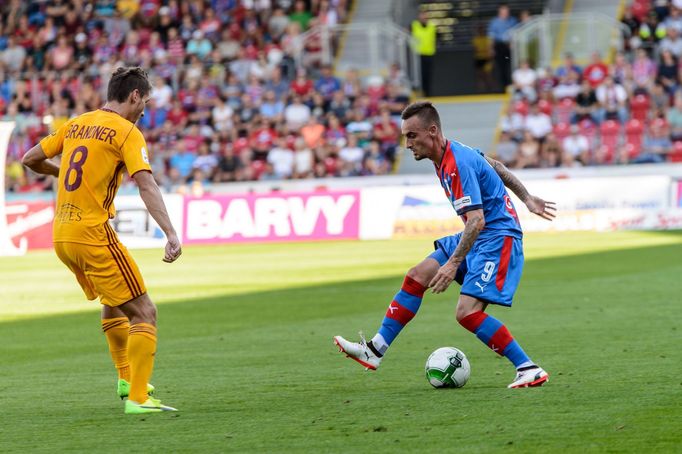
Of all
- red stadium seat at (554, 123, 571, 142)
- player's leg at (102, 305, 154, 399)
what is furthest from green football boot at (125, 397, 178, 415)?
red stadium seat at (554, 123, 571, 142)

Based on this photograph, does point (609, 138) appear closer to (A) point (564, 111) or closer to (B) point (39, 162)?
(A) point (564, 111)

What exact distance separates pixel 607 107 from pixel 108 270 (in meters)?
23.2

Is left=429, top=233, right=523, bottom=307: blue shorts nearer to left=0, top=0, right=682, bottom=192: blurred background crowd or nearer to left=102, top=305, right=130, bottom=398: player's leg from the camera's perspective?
left=102, top=305, right=130, bottom=398: player's leg

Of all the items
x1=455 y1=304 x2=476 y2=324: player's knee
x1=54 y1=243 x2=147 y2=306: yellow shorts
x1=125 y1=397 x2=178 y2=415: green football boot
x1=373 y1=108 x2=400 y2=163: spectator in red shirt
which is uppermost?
x1=54 y1=243 x2=147 y2=306: yellow shorts

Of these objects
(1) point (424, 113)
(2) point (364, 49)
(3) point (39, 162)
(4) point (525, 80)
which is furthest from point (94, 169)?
(2) point (364, 49)

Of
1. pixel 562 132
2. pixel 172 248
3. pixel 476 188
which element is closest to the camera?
pixel 172 248

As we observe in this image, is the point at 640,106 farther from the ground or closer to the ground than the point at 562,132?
farther from the ground

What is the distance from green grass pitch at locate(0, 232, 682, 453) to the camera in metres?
7.09

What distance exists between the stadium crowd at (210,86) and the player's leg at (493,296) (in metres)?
21.4

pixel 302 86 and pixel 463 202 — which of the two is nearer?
pixel 463 202

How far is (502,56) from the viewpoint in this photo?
3325 centimetres

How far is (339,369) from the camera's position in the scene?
10141 mm

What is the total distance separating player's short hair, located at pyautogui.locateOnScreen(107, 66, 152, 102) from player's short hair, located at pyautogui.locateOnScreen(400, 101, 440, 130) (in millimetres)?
1734

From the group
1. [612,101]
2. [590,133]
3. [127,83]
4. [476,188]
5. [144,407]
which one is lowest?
[590,133]
